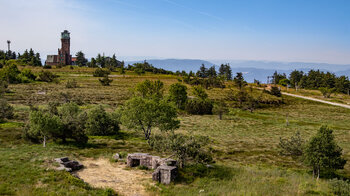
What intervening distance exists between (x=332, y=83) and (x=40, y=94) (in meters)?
155

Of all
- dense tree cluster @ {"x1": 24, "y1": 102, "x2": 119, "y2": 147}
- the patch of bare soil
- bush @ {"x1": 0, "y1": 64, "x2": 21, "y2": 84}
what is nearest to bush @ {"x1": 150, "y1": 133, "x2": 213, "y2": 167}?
the patch of bare soil

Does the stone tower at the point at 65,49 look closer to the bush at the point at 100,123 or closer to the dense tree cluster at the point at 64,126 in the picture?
the dense tree cluster at the point at 64,126

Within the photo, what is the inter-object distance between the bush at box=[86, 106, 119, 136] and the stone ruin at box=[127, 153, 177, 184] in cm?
1653

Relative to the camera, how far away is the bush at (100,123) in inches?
1468

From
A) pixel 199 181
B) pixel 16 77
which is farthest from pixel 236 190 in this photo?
pixel 16 77

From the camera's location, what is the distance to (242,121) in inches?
2512

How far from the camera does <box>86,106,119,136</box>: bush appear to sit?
3728 cm

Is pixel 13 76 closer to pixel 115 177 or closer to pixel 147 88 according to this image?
pixel 147 88

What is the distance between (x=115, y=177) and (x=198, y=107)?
56544 millimetres

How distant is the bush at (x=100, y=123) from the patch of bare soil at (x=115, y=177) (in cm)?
1400

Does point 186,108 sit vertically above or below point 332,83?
below

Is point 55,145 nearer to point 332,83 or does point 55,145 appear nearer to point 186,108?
point 186,108

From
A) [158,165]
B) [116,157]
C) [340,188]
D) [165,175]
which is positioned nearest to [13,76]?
[116,157]

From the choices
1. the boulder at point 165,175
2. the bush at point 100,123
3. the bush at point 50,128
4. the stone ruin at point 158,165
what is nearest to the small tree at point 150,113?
the bush at point 100,123
